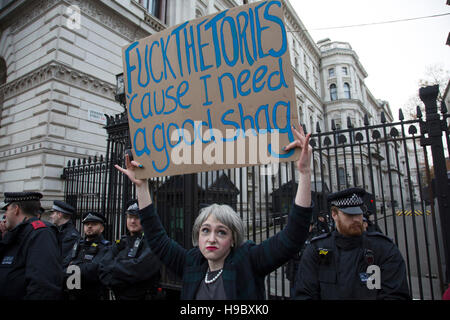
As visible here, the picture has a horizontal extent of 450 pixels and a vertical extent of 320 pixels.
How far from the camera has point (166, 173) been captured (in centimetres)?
203

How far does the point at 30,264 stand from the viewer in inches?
84.3

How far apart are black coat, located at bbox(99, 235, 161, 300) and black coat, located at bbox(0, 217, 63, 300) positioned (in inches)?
24.9

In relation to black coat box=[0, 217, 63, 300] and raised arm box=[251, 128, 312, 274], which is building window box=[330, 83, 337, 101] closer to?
raised arm box=[251, 128, 312, 274]

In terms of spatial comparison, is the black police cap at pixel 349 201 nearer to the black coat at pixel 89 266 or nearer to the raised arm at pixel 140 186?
the raised arm at pixel 140 186

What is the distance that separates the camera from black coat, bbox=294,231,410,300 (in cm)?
197

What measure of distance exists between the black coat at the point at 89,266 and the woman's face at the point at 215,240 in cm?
215

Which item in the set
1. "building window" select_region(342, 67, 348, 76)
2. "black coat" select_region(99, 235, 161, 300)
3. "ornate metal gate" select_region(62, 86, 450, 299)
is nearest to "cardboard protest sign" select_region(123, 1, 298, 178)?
"ornate metal gate" select_region(62, 86, 450, 299)

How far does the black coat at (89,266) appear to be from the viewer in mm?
3125

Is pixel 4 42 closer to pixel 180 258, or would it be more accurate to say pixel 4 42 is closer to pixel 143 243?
pixel 143 243

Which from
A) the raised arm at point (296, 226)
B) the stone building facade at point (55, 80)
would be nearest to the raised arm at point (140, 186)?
the raised arm at point (296, 226)

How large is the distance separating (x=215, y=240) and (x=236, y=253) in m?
0.17

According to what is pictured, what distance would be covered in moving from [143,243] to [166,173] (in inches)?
55.5

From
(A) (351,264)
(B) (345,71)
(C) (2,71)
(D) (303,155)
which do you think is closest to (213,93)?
(D) (303,155)

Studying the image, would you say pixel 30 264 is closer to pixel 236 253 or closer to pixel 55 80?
pixel 236 253
